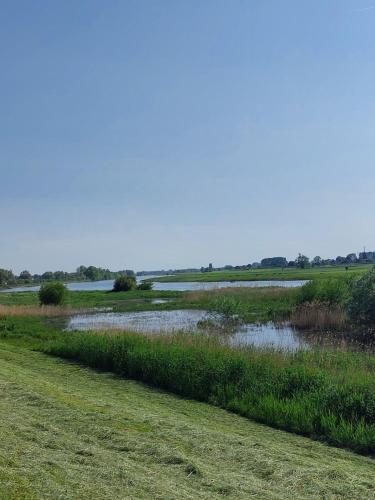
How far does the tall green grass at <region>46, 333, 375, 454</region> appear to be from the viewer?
8102mm

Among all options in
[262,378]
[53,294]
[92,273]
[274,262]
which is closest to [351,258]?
[274,262]

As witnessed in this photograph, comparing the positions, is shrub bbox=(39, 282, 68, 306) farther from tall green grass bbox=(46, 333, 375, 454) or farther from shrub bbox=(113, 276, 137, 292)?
shrub bbox=(113, 276, 137, 292)

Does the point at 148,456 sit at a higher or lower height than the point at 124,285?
lower

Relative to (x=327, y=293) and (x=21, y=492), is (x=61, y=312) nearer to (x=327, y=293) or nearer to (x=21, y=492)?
(x=327, y=293)

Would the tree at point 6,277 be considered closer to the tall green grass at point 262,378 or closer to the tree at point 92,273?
the tree at point 92,273

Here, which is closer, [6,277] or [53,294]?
[53,294]

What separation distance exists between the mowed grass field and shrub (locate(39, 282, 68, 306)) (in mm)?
30832

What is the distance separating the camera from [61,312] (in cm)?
3575

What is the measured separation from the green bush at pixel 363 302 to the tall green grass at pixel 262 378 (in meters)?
8.85

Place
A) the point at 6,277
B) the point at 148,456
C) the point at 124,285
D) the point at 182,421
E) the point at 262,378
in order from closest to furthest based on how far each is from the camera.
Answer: the point at 148,456 < the point at 182,421 < the point at 262,378 < the point at 124,285 < the point at 6,277

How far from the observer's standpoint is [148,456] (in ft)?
18.0

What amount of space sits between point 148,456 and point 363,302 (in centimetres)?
1724

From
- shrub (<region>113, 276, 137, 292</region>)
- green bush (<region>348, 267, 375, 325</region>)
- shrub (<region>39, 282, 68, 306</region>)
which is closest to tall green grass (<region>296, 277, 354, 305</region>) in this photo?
green bush (<region>348, 267, 375, 325</region>)

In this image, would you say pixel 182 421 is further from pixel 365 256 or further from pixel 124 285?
pixel 365 256
